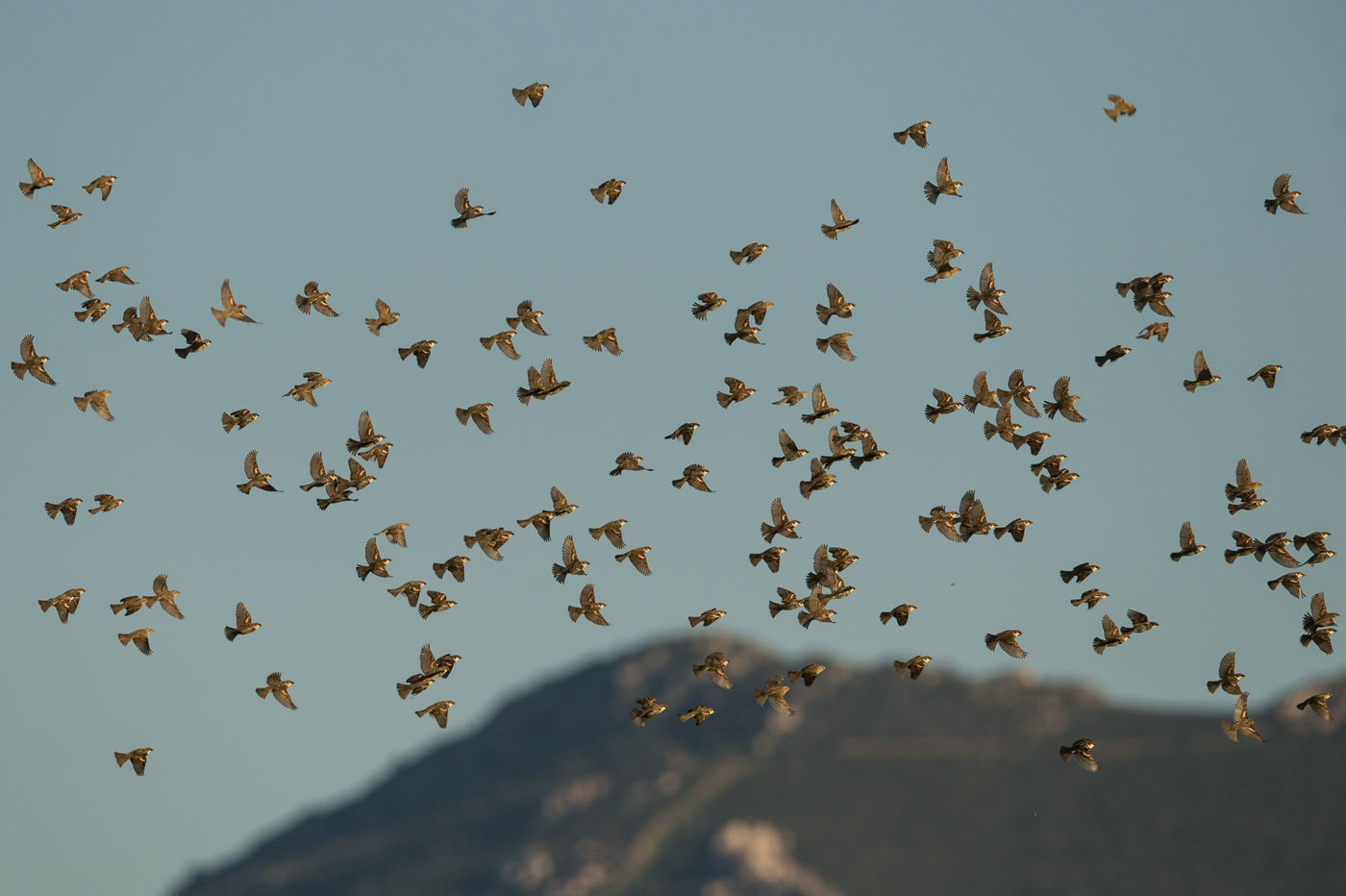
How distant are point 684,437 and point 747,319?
3903 millimetres

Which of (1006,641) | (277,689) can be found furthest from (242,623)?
(1006,641)

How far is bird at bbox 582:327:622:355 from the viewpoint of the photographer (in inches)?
2557

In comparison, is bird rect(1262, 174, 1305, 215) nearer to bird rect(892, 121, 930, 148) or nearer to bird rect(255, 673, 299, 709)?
bird rect(892, 121, 930, 148)

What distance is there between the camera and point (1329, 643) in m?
61.4

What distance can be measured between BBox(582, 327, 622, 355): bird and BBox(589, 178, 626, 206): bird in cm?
381

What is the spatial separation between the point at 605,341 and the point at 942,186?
10716mm

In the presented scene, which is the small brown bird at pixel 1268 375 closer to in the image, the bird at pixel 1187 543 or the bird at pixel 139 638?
the bird at pixel 1187 543

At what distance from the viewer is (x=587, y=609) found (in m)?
63.4

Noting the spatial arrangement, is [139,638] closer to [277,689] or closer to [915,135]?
[277,689]

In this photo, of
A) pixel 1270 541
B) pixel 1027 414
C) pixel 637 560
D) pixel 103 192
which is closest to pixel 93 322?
pixel 103 192

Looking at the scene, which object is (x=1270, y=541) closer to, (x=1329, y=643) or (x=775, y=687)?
(x=1329, y=643)

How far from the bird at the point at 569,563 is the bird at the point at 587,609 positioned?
636 mm

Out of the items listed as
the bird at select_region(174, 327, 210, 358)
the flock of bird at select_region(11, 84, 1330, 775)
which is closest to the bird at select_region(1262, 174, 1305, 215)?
the flock of bird at select_region(11, 84, 1330, 775)

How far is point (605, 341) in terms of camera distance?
65375 millimetres
